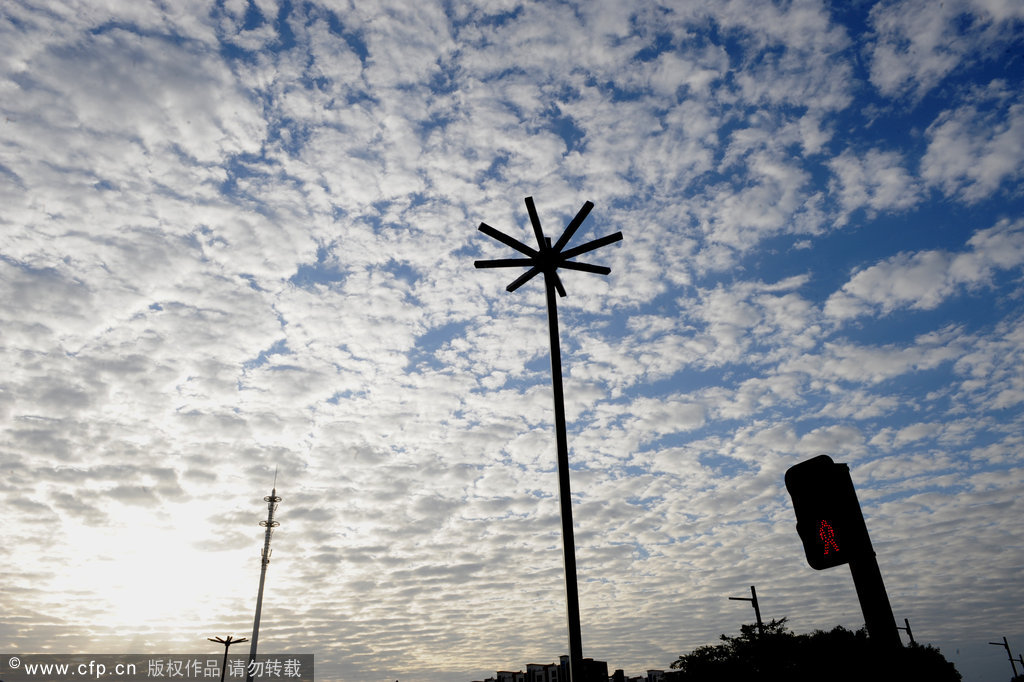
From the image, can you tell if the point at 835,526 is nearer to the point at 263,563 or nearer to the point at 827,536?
the point at 827,536

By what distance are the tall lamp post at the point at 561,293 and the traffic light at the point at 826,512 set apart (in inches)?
232

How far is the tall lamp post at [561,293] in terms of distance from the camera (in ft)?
28.5

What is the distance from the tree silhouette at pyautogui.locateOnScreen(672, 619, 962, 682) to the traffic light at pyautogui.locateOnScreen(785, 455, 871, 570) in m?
37.1

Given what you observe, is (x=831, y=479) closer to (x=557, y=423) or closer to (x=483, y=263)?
(x=557, y=423)

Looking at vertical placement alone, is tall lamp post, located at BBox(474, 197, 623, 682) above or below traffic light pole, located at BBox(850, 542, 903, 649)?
above

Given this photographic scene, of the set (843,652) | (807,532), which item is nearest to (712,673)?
(843,652)

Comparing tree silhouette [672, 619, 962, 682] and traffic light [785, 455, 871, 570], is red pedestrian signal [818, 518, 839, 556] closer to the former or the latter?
traffic light [785, 455, 871, 570]

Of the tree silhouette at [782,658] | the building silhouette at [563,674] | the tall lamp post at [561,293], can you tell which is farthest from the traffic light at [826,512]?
the building silhouette at [563,674]

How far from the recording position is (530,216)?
11.7m

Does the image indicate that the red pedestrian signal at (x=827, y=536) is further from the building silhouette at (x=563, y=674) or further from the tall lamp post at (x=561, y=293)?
the building silhouette at (x=563, y=674)

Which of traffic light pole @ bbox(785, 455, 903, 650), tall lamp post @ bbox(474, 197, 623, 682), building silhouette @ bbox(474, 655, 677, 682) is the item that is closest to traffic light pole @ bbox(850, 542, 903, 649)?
traffic light pole @ bbox(785, 455, 903, 650)

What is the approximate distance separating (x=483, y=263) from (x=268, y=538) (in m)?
68.8

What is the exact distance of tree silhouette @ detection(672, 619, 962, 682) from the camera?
121 ft

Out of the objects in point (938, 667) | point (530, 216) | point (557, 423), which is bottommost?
point (938, 667)
